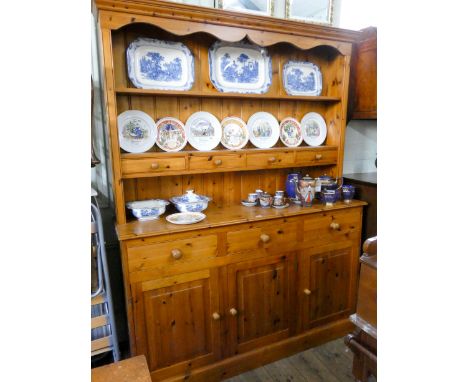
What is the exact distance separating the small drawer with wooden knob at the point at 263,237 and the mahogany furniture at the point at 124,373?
0.85 m

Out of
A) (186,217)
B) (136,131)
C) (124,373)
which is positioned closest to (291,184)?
(186,217)

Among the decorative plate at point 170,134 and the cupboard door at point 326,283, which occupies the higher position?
the decorative plate at point 170,134

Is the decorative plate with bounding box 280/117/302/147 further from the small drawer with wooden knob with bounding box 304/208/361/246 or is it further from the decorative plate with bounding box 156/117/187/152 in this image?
the decorative plate with bounding box 156/117/187/152

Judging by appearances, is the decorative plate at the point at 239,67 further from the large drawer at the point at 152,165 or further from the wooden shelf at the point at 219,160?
the large drawer at the point at 152,165

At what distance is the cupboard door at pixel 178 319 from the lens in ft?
5.06

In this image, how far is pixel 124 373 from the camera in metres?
0.85

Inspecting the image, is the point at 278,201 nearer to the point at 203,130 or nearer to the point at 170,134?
the point at 203,130

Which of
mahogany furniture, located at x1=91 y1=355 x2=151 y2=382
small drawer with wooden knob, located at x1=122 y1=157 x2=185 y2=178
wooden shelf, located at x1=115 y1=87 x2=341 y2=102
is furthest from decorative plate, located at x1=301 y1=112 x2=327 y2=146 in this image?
mahogany furniture, located at x1=91 y1=355 x2=151 y2=382

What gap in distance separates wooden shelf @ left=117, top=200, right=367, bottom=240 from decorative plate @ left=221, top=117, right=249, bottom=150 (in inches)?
15.8

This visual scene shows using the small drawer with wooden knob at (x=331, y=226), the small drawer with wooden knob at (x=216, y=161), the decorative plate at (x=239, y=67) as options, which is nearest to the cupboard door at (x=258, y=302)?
the small drawer with wooden knob at (x=331, y=226)

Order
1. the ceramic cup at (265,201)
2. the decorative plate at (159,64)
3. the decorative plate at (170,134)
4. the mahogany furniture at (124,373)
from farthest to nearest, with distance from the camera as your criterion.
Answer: the ceramic cup at (265,201), the decorative plate at (170,134), the decorative plate at (159,64), the mahogany furniture at (124,373)

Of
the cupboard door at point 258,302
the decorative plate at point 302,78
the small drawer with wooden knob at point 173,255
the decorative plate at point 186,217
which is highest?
the decorative plate at point 302,78
